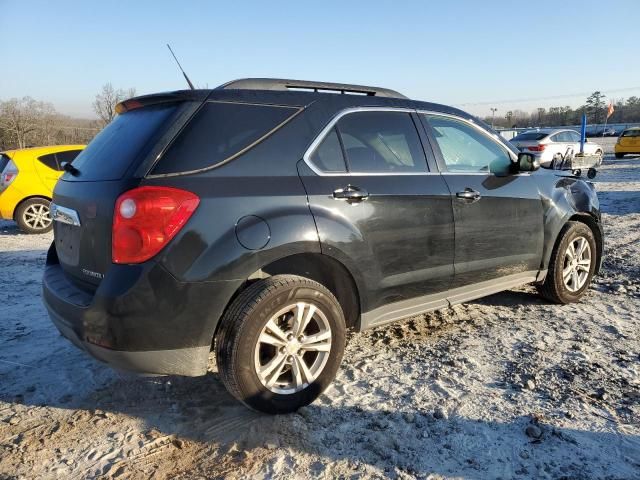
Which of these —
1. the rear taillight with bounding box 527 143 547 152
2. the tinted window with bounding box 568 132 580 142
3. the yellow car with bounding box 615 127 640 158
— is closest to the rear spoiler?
the rear taillight with bounding box 527 143 547 152

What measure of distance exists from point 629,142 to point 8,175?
25872 millimetres

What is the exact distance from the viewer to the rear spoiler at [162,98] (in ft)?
8.79

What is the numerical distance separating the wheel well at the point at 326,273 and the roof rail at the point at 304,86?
104cm

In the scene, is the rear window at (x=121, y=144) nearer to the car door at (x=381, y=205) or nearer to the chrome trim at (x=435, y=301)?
the car door at (x=381, y=205)

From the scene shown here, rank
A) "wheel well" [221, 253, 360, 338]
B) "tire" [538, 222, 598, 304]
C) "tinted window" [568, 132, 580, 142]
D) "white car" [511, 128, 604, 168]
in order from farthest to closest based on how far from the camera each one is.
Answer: "tinted window" [568, 132, 580, 142] → "white car" [511, 128, 604, 168] → "tire" [538, 222, 598, 304] → "wheel well" [221, 253, 360, 338]

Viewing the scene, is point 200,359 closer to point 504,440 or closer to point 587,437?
point 504,440

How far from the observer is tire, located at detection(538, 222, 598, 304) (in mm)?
4312

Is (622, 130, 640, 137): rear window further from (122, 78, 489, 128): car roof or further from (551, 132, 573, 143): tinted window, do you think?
(122, 78, 489, 128): car roof

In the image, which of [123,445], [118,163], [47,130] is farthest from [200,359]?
[47,130]

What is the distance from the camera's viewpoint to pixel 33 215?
30.1 feet

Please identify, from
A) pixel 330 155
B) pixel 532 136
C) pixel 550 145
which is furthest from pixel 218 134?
pixel 532 136

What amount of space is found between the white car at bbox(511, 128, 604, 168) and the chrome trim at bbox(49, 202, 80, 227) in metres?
15.7

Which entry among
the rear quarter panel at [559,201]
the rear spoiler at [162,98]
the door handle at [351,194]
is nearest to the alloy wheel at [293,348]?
the door handle at [351,194]

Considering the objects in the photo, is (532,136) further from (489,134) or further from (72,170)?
(72,170)
